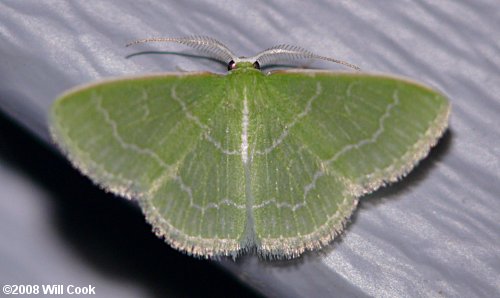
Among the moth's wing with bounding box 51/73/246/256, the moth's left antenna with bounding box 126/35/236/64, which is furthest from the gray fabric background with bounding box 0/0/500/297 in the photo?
the moth's wing with bounding box 51/73/246/256

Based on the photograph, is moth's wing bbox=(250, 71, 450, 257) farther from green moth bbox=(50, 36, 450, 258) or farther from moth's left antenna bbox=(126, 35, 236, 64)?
moth's left antenna bbox=(126, 35, 236, 64)

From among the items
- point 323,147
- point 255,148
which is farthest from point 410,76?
point 255,148

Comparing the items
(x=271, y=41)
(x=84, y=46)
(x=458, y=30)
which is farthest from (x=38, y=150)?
(x=458, y=30)

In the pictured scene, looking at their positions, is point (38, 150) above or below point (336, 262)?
below

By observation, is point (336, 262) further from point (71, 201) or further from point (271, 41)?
point (71, 201)

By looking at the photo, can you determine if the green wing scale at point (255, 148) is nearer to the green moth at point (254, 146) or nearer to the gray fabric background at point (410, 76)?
the green moth at point (254, 146)

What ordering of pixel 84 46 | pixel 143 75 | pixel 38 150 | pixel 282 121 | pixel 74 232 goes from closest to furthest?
pixel 143 75 → pixel 84 46 → pixel 282 121 → pixel 38 150 → pixel 74 232

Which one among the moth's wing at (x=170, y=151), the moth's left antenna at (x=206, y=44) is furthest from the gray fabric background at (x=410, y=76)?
the moth's wing at (x=170, y=151)
